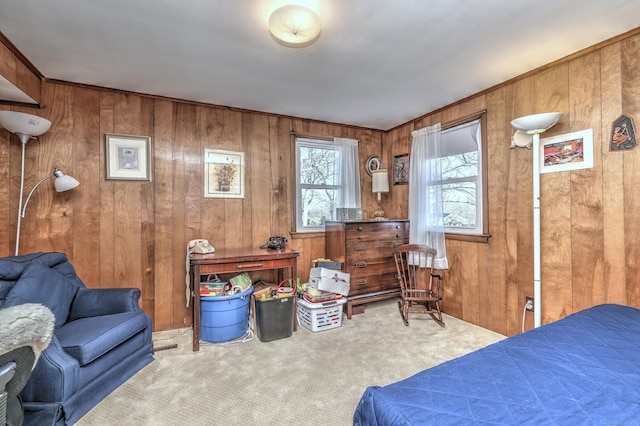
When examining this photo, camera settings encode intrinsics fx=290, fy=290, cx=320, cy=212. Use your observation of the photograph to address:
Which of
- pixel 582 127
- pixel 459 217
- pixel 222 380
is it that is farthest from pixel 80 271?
pixel 582 127

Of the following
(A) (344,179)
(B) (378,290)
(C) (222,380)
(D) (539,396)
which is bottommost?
(C) (222,380)

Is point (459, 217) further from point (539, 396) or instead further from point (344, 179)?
point (539, 396)

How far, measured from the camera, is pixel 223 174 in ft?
10.7

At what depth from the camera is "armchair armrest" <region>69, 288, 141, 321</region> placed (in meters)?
2.20

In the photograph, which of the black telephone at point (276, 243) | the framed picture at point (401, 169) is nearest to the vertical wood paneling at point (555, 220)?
the framed picture at point (401, 169)

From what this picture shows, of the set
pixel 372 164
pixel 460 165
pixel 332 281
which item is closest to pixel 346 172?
pixel 372 164

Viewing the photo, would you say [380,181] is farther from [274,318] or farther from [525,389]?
[525,389]

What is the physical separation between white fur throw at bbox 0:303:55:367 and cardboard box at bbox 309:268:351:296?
2275 millimetres

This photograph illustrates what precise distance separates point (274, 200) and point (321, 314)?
1.43 meters

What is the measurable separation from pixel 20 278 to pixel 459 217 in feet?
12.5

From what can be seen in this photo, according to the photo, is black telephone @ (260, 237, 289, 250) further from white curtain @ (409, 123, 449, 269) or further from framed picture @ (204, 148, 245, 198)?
white curtain @ (409, 123, 449, 269)

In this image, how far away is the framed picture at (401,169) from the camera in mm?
3945

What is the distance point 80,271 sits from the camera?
2.71m

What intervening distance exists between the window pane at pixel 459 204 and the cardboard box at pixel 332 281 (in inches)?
53.6
